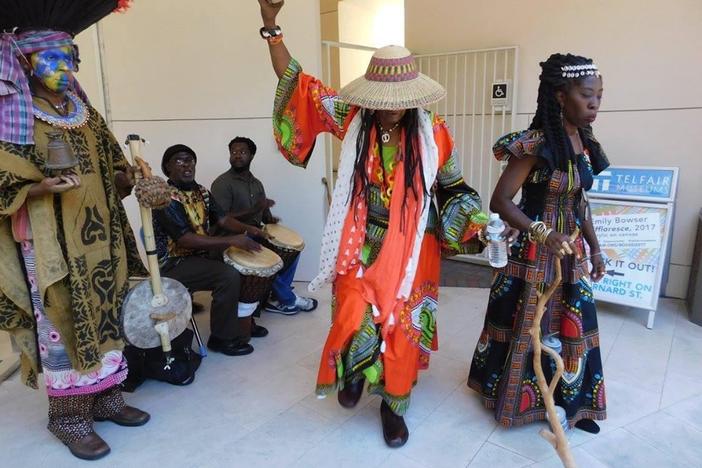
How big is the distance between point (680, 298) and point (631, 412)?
2.08m

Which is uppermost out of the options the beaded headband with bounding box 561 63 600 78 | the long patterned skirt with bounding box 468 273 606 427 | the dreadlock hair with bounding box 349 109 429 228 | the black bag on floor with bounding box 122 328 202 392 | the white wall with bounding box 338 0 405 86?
the white wall with bounding box 338 0 405 86

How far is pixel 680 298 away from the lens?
437 centimetres

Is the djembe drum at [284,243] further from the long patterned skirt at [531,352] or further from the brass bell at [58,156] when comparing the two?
the brass bell at [58,156]

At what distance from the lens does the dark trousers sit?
3.38m

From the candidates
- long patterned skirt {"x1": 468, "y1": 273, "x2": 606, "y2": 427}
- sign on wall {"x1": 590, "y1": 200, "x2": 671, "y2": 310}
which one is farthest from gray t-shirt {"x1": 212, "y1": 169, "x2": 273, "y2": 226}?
sign on wall {"x1": 590, "y1": 200, "x2": 671, "y2": 310}

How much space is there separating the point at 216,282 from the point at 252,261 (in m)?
0.26

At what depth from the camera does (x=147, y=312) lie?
2625mm

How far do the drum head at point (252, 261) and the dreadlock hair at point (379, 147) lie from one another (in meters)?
1.20

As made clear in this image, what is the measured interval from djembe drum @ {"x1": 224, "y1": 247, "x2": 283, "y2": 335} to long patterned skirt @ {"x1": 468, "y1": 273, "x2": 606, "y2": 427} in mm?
1512

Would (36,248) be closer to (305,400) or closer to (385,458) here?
(305,400)

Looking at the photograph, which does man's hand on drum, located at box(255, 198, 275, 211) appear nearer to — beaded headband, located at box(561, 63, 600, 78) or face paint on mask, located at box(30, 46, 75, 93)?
face paint on mask, located at box(30, 46, 75, 93)

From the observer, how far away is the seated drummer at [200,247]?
330 cm

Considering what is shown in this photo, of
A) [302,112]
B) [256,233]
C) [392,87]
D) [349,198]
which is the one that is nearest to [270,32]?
[302,112]

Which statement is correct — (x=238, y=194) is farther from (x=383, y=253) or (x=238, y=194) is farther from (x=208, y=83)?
(x=383, y=253)
